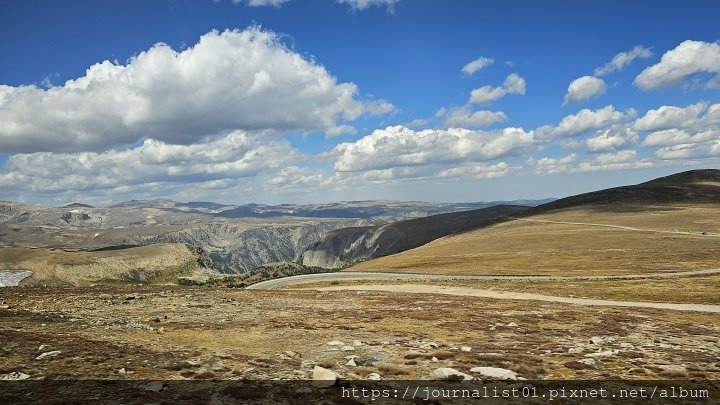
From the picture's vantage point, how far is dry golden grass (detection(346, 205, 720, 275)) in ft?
278

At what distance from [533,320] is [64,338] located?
1125 inches

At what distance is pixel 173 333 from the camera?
24.4 meters

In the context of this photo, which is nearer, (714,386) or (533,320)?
(714,386)

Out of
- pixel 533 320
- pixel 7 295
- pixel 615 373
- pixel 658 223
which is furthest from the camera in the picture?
pixel 658 223

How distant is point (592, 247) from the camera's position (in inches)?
4277

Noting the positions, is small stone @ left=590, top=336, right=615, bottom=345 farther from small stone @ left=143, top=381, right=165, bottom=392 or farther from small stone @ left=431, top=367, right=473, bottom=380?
small stone @ left=143, top=381, right=165, bottom=392

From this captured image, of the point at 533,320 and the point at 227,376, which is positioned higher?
the point at 227,376

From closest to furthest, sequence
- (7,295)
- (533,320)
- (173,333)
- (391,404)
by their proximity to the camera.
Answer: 1. (391,404)
2. (173,333)
3. (533,320)
4. (7,295)

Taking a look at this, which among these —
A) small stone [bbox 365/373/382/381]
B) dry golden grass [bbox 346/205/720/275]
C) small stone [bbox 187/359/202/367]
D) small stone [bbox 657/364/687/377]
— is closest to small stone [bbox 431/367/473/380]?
small stone [bbox 365/373/382/381]

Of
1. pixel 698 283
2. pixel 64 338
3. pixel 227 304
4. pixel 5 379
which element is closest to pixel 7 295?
pixel 227 304

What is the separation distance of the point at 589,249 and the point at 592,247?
8.32ft

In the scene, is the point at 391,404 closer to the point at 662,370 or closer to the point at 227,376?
the point at 227,376

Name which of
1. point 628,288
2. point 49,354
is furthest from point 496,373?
point 628,288

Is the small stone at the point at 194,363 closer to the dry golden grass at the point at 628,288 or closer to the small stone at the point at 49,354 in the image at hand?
the small stone at the point at 49,354
